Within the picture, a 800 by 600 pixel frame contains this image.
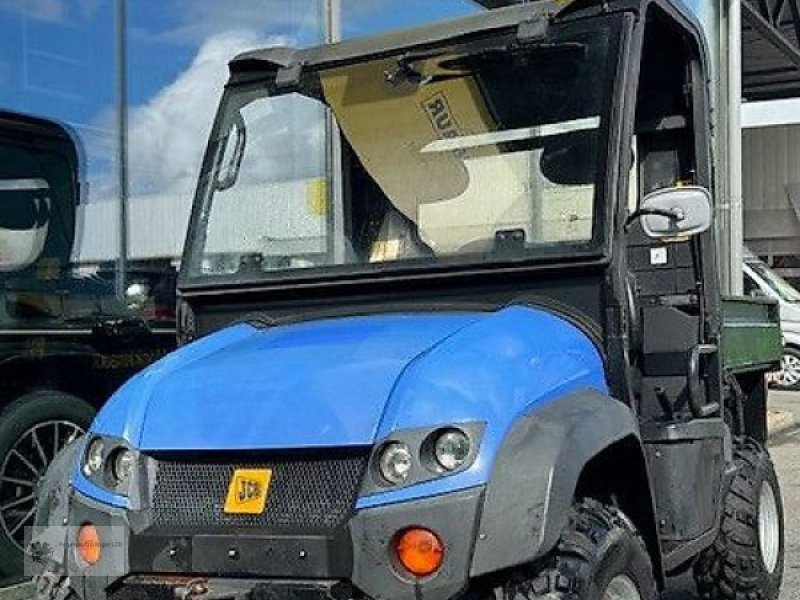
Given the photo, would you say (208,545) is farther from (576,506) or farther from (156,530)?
(576,506)

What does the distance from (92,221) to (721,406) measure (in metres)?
3.68

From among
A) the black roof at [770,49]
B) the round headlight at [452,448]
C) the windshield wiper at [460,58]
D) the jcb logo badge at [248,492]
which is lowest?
A: the jcb logo badge at [248,492]

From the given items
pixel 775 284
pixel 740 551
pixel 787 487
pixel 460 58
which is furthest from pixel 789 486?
pixel 775 284

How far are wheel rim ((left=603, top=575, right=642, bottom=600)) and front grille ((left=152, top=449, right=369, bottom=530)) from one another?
0.82 m

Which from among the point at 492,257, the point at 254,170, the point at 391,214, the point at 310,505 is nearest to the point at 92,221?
the point at 254,170

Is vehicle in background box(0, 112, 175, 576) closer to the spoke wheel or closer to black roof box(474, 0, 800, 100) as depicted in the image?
the spoke wheel

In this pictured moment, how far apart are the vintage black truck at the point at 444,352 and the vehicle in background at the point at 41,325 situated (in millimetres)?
2049

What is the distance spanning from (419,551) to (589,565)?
20.1 inches

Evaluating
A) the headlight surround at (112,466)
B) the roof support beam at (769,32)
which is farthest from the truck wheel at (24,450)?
the roof support beam at (769,32)

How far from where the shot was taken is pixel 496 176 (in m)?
4.03

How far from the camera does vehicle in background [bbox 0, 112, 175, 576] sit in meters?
5.97

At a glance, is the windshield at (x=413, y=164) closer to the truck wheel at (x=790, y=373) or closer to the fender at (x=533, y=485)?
the fender at (x=533, y=485)

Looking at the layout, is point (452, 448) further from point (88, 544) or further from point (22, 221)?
point (22, 221)

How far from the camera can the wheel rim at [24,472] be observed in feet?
19.4
